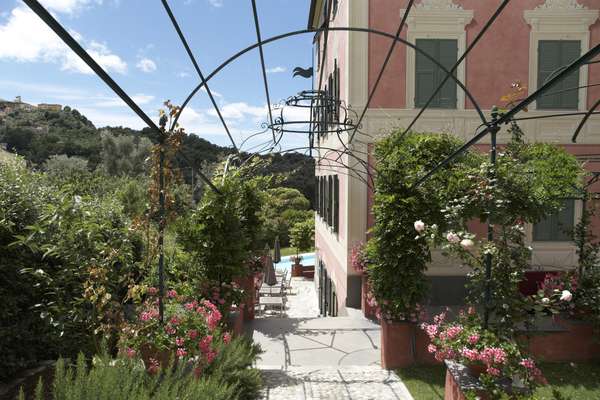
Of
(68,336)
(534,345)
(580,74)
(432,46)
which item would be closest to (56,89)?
(68,336)

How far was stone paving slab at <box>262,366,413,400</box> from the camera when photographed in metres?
4.63

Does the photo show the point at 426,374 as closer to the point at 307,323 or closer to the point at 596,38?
the point at 307,323

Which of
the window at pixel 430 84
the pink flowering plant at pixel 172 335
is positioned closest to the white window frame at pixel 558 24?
the window at pixel 430 84

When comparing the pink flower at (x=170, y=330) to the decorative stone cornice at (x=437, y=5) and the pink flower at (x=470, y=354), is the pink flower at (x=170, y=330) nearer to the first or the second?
the pink flower at (x=470, y=354)

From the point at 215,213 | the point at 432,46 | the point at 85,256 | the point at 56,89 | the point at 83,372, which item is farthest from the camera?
the point at 432,46

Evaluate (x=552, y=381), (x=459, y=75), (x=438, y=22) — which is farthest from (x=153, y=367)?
(x=438, y=22)

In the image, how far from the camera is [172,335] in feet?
12.6

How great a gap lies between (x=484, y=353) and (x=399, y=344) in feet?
7.09

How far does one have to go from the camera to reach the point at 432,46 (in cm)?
870

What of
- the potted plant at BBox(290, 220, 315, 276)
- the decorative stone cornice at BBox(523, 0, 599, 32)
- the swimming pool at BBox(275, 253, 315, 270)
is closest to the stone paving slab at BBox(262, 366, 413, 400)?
the decorative stone cornice at BBox(523, 0, 599, 32)

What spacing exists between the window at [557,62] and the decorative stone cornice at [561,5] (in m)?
0.61

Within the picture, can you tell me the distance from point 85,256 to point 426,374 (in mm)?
3871

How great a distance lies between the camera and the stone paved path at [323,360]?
4.76m

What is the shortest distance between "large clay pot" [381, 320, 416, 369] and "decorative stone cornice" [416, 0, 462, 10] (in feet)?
20.0
